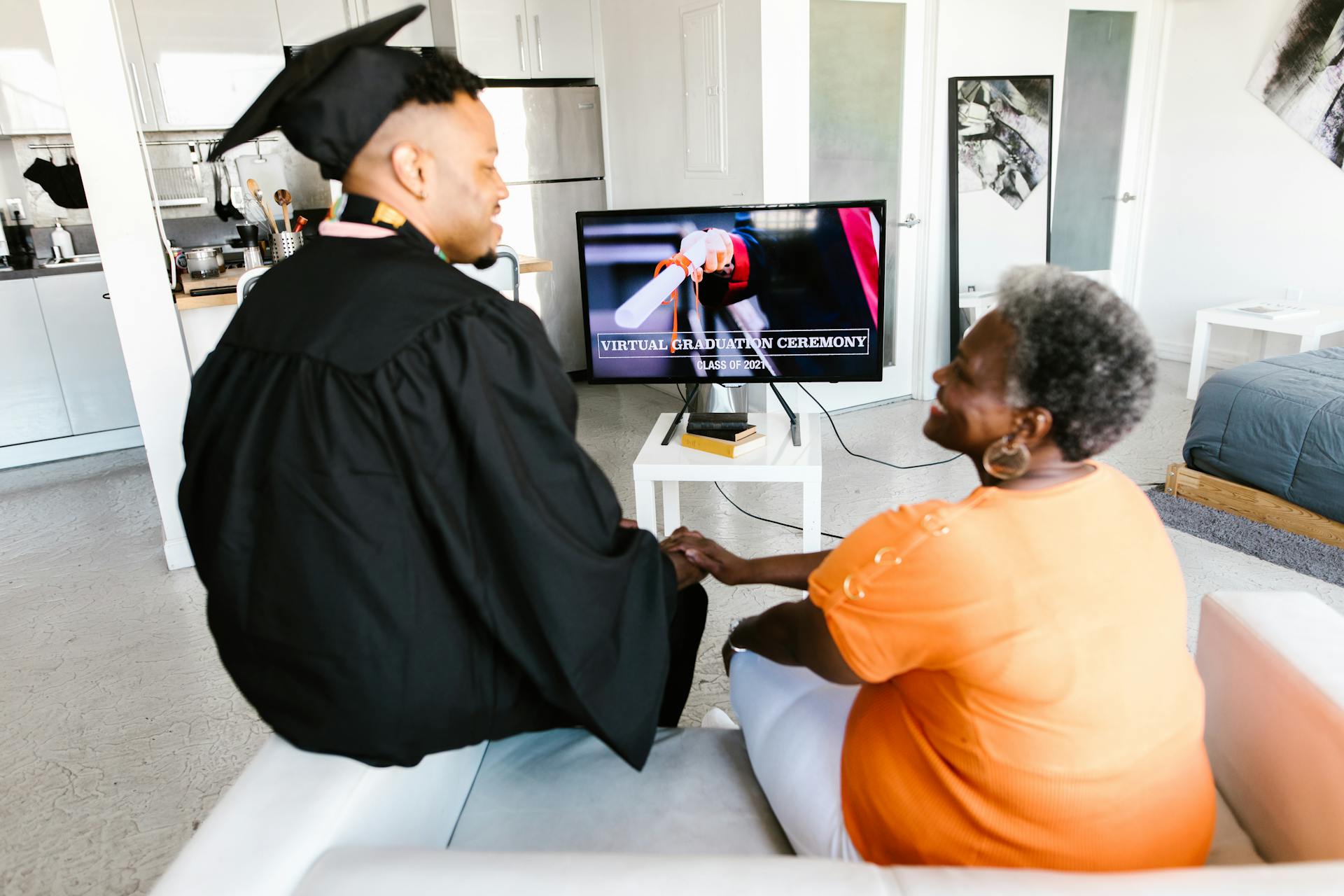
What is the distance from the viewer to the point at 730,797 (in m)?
1.26

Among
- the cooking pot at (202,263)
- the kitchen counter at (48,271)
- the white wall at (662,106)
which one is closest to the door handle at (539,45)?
the white wall at (662,106)

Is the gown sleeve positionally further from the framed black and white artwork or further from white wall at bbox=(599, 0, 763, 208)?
the framed black and white artwork

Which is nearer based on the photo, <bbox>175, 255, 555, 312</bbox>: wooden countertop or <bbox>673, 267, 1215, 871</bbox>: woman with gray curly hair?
<bbox>673, 267, 1215, 871</bbox>: woman with gray curly hair

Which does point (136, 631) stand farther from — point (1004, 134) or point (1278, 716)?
point (1004, 134)

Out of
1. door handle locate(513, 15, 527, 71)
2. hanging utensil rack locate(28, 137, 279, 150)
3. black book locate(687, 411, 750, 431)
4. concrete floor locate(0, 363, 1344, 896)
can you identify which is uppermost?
door handle locate(513, 15, 527, 71)

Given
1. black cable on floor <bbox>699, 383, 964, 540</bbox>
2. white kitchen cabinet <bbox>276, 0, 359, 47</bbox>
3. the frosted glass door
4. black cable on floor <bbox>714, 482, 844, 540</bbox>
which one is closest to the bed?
black cable on floor <bbox>699, 383, 964, 540</bbox>

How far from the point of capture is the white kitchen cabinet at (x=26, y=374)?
4.06m

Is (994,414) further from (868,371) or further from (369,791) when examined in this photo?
(868,371)

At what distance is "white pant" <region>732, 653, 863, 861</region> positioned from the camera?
44.9 inches

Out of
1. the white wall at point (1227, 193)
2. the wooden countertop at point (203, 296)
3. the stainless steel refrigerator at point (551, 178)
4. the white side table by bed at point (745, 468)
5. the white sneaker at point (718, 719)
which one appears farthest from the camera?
the stainless steel refrigerator at point (551, 178)

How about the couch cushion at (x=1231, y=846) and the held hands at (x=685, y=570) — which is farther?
the held hands at (x=685, y=570)

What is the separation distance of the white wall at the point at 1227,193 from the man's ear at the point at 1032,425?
4.36m

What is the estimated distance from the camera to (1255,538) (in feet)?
9.53

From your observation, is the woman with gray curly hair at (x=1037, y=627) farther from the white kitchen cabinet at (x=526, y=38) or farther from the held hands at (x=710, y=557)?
the white kitchen cabinet at (x=526, y=38)
